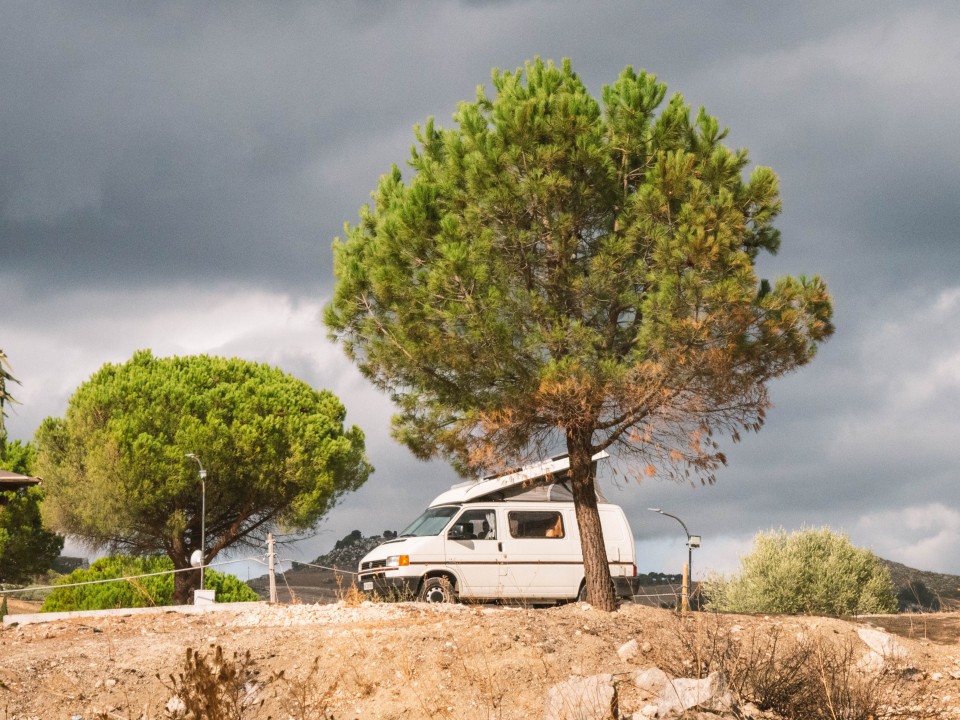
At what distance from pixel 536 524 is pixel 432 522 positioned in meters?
2.11

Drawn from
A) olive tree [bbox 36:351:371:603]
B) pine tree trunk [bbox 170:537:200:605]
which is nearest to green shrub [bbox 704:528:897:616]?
olive tree [bbox 36:351:371:603]

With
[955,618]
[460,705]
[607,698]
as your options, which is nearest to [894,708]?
[607,698]

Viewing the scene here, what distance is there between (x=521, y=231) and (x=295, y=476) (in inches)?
805

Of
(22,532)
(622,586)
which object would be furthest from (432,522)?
(22,532)

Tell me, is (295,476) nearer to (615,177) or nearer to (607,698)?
(615,177)

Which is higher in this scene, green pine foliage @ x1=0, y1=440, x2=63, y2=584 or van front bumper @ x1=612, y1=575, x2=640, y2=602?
green pine foliage @ x1=0, y1=440, x2=63, y2=584

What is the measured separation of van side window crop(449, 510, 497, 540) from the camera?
18172mm

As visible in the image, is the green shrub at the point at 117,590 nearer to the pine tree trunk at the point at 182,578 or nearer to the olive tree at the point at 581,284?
the pine tree trunk at the point at 182,578

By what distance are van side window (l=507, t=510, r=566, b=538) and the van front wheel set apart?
176 centimetres

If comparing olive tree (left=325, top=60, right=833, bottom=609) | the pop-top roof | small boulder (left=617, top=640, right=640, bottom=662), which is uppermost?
olive tree (left=325, top=60, right=833, bottom=609)

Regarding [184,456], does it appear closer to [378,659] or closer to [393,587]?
Result: [393,587]

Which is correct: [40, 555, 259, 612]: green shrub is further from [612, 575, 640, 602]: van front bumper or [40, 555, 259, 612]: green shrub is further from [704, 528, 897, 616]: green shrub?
[704, 528, 897, 616]: green shrub

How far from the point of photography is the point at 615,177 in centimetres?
1619

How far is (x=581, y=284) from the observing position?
15.7 m
